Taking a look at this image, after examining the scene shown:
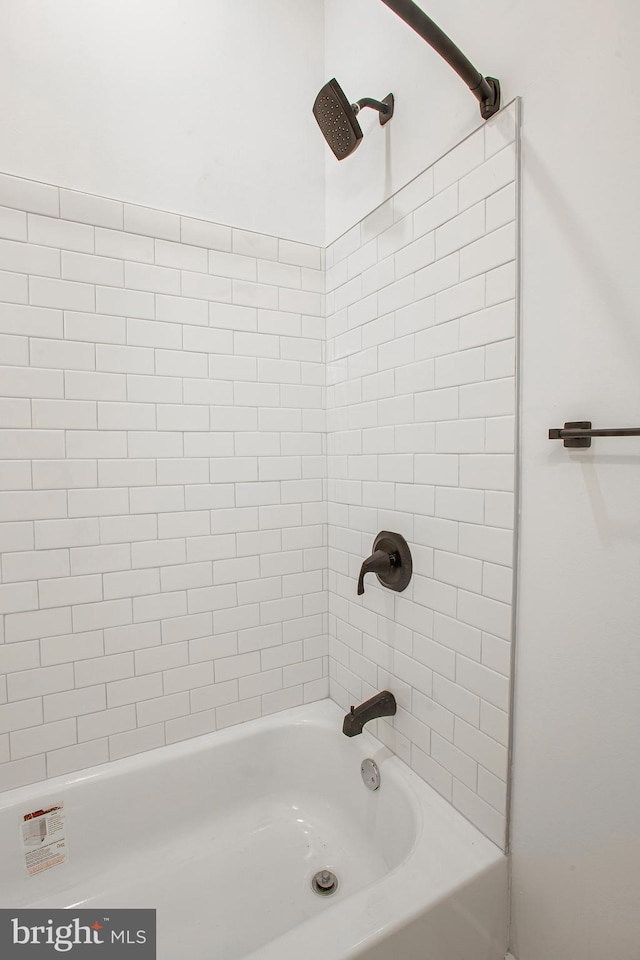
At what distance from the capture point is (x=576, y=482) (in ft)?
2.93

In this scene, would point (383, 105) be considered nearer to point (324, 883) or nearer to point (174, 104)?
point (174, 104)

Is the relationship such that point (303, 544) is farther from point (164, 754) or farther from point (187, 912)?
point (187, 912)

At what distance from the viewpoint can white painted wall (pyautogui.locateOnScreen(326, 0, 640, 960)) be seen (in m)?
0.81

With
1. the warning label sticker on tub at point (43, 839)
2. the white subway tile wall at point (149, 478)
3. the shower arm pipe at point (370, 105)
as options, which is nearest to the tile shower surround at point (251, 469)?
the white subway tile wall at point (149, 478)

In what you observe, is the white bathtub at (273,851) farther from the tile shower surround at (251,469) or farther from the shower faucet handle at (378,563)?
the shower faucet handle at (378,563)

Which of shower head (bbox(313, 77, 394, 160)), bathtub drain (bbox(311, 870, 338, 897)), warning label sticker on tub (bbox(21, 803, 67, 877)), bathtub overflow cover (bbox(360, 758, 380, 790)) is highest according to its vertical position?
shower head (bbox(313, 77, 394, 160))

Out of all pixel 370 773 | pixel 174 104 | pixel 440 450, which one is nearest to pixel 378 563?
pixel 440 450

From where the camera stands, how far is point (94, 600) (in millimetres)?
1357

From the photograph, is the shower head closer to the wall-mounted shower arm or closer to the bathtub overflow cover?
the wall-mounted shower arm

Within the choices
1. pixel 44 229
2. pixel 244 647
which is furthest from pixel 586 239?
pixel 244 647

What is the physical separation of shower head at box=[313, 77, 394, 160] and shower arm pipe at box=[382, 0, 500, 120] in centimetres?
30

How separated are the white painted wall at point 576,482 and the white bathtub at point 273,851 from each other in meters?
0.21

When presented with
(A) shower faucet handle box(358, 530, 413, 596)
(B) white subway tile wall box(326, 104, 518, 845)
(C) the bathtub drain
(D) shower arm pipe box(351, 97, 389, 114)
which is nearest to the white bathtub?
(C) the bathtub drain

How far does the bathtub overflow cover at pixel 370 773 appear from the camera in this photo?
137cm
